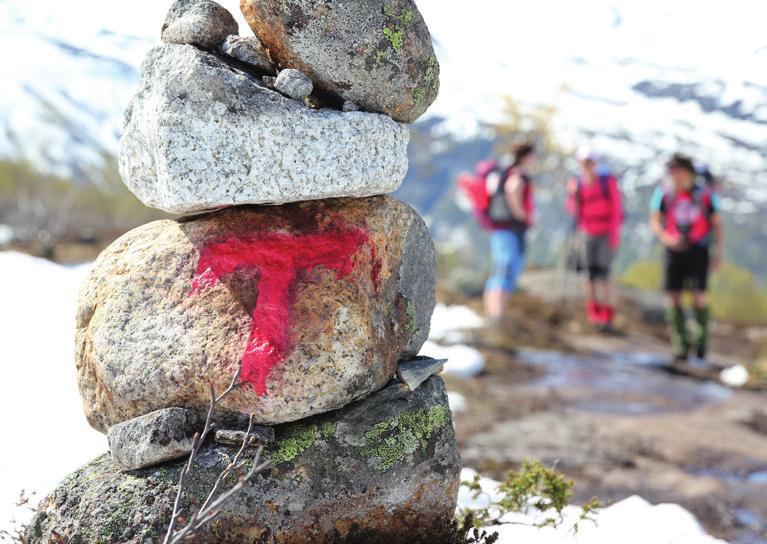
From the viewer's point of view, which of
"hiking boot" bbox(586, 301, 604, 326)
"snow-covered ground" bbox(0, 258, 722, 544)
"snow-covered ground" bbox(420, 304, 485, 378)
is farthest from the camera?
"hiking boot" bbox(586, 301, 604, 326)

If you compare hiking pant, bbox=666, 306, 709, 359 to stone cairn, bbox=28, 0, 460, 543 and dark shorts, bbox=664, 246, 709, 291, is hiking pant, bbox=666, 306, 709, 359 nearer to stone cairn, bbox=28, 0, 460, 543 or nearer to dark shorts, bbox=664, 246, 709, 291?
dark shorts, bbox=664, 246, 709, 291

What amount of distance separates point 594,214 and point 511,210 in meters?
3.35

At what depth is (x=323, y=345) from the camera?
3686mm

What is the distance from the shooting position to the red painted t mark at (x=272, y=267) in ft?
11.8

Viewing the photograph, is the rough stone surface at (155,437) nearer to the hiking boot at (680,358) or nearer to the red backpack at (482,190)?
the red backpack at (482,190)

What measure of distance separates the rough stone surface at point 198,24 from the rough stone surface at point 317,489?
7.40 feet

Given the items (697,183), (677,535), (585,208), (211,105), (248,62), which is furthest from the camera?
(585,208)

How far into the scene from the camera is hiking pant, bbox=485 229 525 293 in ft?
39.0

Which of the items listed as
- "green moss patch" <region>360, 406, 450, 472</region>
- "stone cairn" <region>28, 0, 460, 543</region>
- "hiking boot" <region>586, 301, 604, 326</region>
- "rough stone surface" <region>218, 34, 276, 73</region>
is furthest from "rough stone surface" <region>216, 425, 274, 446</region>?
"hiking boot" <region>586, 301, 604, 326</region>

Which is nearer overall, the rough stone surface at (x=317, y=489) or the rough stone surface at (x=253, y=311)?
the rough stone surface at (x=317, y=489)

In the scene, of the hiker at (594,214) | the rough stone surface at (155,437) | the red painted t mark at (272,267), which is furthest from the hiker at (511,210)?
the rough stone surface at (155,437)

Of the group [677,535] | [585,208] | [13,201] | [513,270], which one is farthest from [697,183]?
[13,201]

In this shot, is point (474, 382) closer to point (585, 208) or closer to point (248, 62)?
point (585, 208)

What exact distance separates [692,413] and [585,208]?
17.9 feet
